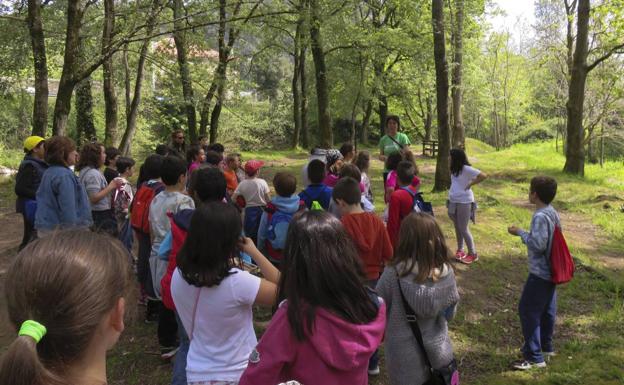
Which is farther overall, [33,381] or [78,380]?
[78,380]

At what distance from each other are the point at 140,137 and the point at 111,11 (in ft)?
54.4

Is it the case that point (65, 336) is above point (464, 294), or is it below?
above

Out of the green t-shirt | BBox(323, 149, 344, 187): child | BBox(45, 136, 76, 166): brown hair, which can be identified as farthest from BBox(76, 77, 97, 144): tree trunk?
BBox(45, 136, 76, 166): brown hair

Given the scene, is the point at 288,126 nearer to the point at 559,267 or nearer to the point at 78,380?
the point at 559,267

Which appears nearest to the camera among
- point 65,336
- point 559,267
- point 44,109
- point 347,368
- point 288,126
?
point 65,336

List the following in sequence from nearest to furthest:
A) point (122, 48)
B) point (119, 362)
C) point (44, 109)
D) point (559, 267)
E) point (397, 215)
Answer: point (559, 267) → point (119, 362) → point (397, 215) → point (122, 48) → point (44, 109)

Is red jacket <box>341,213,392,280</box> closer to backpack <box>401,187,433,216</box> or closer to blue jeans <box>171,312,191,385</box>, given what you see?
backpack <box>401,187,433,216</box>

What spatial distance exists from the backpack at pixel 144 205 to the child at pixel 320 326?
10.1ft

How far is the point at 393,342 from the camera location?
284 cm

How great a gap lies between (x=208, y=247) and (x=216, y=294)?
0.89ft

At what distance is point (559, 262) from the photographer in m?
3.97

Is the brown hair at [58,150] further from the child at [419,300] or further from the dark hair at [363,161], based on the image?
the dark hair at [363,161]

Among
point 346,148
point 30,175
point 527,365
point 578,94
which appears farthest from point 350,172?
point 578,94

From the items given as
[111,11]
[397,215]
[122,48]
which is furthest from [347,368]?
[111,11]
